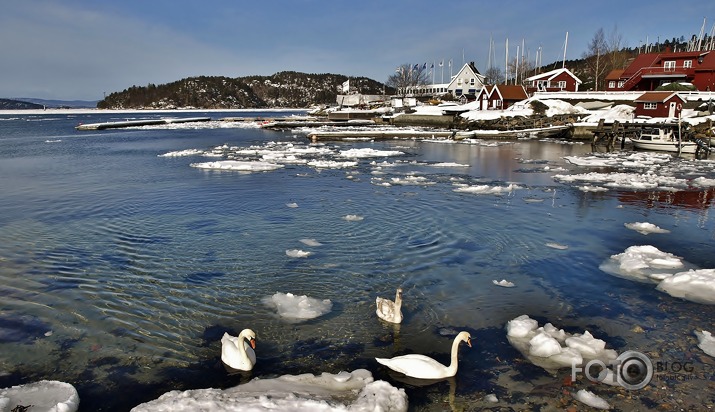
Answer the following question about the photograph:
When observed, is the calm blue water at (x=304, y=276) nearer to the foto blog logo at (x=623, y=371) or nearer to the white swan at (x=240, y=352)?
the white swan at (x=240, y=352)

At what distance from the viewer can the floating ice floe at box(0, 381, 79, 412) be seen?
235 inches

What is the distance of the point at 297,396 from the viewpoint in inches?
244

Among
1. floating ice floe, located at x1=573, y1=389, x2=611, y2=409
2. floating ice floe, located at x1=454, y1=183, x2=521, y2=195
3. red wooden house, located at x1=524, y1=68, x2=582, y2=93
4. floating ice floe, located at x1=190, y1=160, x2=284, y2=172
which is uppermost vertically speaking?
red wooden house, located at x1=524, y1=68, x2=582, y2=93

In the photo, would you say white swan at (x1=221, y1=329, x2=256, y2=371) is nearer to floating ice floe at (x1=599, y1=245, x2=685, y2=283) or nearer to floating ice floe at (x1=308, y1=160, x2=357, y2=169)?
floating ice floe at (x1=599, y1=245, x2=685, y2=283)

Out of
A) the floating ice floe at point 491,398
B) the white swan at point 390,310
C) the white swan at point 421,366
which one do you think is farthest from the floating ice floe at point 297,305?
the floating ice floe at point 491,398

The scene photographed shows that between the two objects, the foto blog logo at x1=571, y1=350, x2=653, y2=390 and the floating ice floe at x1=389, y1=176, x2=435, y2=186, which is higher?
the floating ice floe at x1=389, y1=176, x2=435, y2=186

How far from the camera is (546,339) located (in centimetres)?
746

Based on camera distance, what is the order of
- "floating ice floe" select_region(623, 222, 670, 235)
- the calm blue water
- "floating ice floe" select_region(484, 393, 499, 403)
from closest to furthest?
"floating ice floe" select_region(484, 393, 499, 403) → the calm blue water → "floating ice floe" select_region(623, 222, 670, 235)

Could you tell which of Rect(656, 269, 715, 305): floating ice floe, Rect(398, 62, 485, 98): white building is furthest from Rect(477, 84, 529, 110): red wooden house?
Rect(656, 269, 715, 305): floating ice floe

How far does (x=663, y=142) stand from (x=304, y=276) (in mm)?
37331

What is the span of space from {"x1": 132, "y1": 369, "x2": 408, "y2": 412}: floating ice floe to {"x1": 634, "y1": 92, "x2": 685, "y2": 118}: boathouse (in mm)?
58722

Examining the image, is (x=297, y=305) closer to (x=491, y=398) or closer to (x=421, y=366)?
(x=421, y=366)

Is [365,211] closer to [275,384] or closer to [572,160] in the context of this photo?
[275,384]

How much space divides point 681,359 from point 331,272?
6.69 meters
